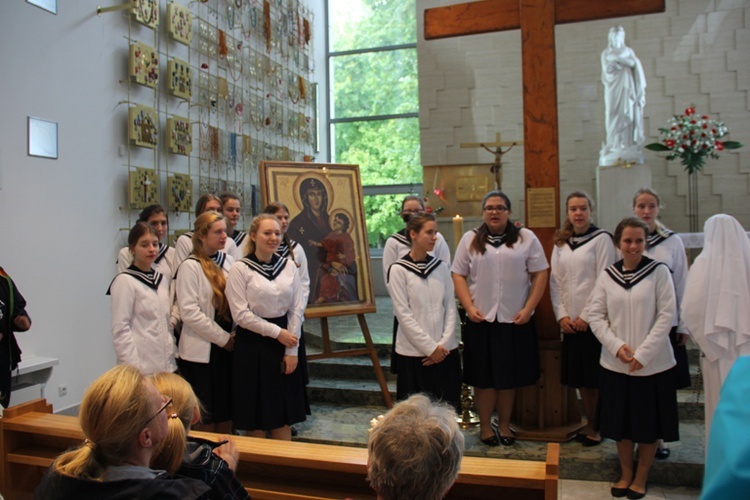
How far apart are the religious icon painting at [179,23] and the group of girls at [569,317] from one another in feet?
12.4

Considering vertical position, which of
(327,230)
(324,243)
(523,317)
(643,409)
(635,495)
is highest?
(327,230)

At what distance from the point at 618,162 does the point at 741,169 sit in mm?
2134

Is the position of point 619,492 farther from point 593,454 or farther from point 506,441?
point 506,441

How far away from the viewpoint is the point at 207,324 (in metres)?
3.71

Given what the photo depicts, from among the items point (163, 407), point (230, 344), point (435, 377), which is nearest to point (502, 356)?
point (435, 377)

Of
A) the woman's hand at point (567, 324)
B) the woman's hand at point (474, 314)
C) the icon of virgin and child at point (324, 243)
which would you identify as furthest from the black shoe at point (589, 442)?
the icon of virgin and child at point (324, 243)

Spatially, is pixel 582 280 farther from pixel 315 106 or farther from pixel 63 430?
pixel 315 106

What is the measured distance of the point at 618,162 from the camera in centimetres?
813

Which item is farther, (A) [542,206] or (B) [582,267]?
(A) [542,206]

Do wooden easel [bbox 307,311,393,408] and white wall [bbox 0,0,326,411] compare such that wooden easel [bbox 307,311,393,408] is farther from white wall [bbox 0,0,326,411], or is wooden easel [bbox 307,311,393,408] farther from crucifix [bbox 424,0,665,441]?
white wall [bbox 0,0,326,411]

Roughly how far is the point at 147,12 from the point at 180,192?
5.66 ft

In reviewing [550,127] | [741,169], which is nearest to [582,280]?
[550,127]

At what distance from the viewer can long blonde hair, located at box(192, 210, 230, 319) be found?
12.5 feet

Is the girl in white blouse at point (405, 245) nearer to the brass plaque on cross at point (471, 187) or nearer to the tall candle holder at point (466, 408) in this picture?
the tall candle holder at point (466, 408)
